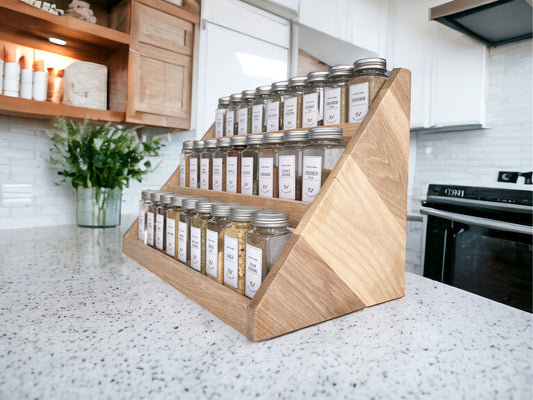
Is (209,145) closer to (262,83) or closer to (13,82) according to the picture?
(13,82)

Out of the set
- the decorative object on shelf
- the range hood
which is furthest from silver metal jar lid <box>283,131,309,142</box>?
the range hood

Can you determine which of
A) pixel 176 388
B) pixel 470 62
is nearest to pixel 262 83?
pixel 470 62

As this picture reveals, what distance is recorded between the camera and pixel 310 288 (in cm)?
58

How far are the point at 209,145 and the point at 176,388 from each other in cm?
66

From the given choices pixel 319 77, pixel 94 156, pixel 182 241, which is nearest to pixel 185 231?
pixel 182 241

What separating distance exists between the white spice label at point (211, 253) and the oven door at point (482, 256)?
1364mm

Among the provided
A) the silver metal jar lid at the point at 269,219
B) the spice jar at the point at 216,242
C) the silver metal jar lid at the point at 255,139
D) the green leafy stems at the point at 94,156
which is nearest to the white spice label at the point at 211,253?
the spice jar at the point at 216,242

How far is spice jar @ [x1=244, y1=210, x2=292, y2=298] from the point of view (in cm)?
60

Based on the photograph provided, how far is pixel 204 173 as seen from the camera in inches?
39.7

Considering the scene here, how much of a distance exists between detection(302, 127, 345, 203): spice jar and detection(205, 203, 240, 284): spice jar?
159mm

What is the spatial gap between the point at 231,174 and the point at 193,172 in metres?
0.22

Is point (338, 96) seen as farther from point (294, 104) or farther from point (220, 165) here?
point (220, 165)

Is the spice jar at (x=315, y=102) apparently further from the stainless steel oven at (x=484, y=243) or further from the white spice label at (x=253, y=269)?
the stainless steel oven at (x=484, y=243)

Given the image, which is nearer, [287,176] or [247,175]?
[287,176]
